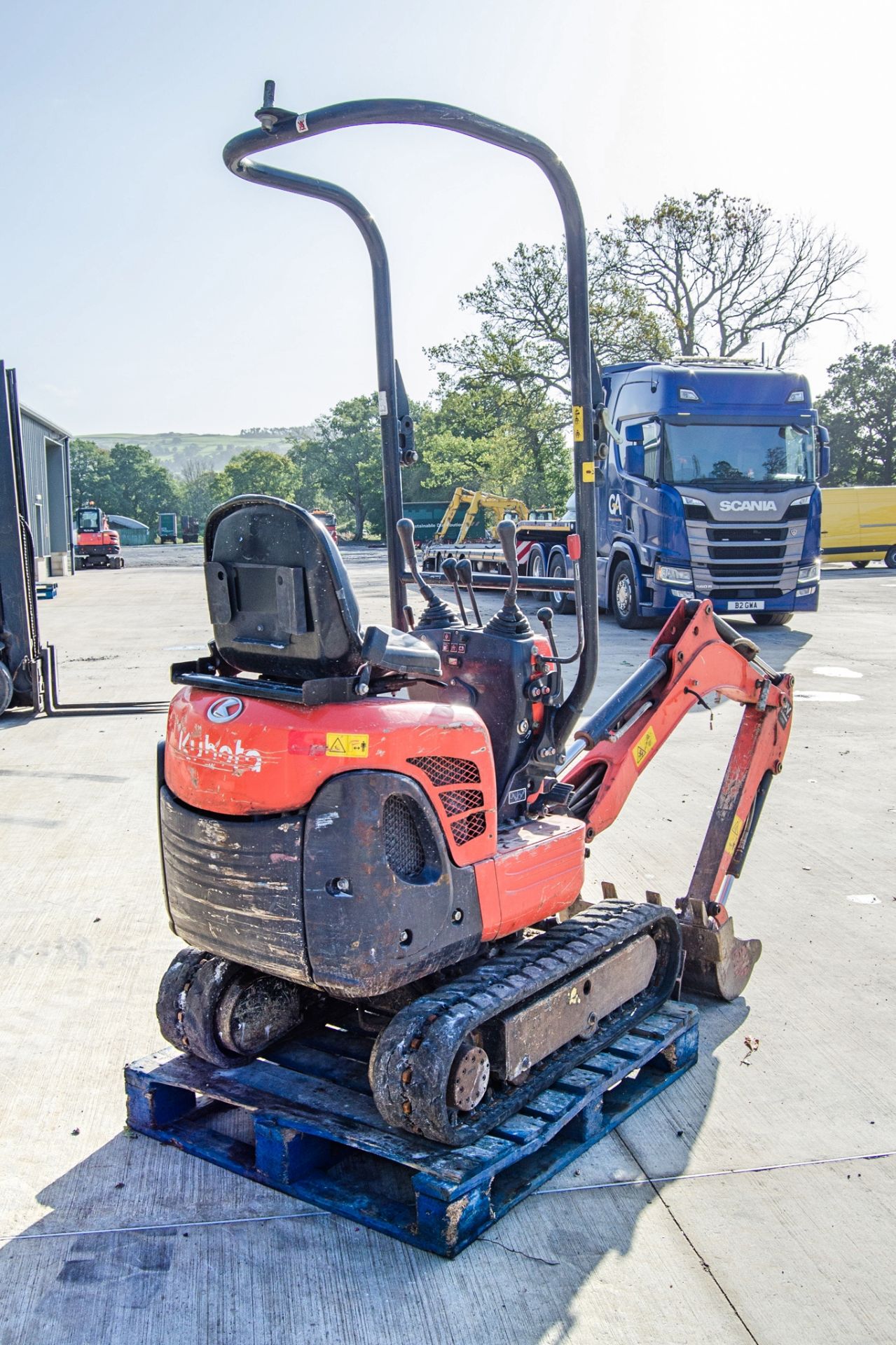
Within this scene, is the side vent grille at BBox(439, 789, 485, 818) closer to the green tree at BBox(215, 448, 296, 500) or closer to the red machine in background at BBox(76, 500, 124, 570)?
the red machine in background at BBox(76, 500, 124, 570)

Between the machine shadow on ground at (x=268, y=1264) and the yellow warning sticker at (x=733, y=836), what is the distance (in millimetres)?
1488

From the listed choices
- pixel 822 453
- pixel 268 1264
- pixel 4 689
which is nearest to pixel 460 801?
pixel 268 1264

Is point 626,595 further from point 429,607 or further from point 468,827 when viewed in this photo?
point 468,827

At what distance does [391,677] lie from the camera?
321cm

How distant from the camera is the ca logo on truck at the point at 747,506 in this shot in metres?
14.7

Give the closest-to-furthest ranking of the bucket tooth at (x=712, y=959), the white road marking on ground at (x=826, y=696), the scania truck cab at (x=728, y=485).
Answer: the bucket tooth at (x=712, y=959)
the white road marking on ground at (x=826, y=696)
the scania truck cab at (x=728, y=485)

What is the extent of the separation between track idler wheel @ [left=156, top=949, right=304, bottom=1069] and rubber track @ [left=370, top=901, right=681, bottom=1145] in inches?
20.9

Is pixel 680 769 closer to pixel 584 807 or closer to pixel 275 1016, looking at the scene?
pixel 584 807

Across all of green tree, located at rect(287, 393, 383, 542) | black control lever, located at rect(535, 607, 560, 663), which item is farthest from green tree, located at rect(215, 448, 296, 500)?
black control lever, located at rect(535, 607, 560, 663)

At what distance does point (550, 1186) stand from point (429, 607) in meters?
1.90

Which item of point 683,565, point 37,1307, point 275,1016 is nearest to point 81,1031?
point 275,1016

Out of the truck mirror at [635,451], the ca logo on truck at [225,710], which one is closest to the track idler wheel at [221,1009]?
the ca logo on truck at [225,710]

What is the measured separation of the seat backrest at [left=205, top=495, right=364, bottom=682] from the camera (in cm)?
294

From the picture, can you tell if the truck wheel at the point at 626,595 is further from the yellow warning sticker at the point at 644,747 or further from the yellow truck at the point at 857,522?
the yellow truck at the point at 857,522
